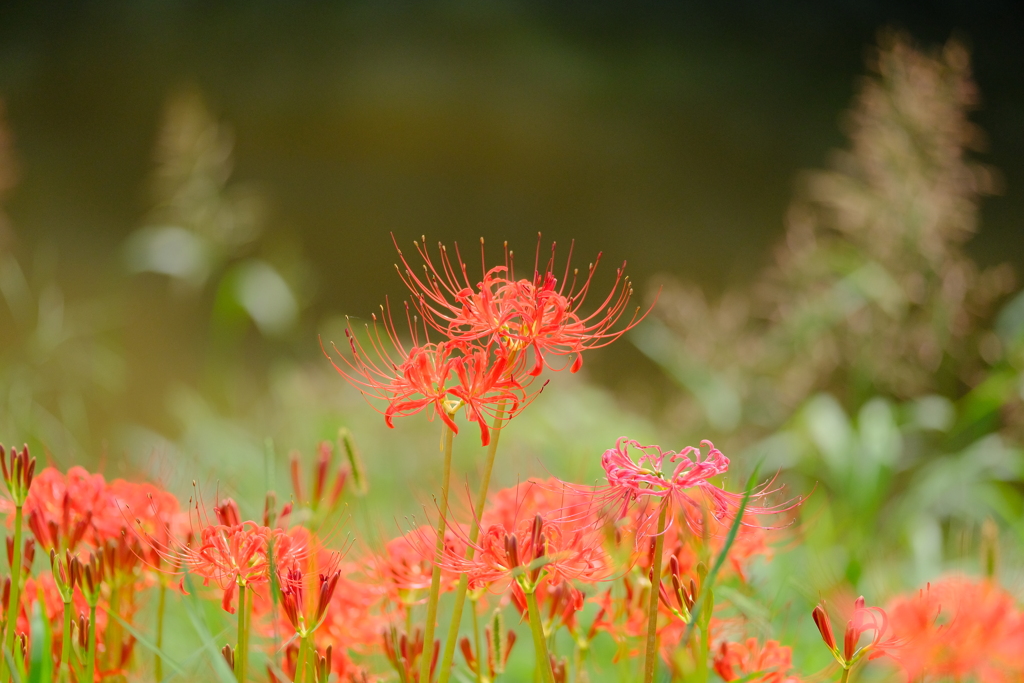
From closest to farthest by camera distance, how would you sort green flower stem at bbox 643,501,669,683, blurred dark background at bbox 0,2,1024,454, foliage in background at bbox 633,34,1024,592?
green flower stem at bbox 643,501,669,683
foliage in background at bbox 633,34,1024,592
blurred dark background at bbox 0,2,1024,454

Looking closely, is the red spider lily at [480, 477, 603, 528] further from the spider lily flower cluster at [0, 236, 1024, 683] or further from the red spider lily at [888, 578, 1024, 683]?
the red spider lily at [888, 578, 1024, 683]

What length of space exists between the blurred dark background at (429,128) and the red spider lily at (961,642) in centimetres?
222

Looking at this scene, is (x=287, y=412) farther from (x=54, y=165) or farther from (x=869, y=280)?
(x=54, y=165)

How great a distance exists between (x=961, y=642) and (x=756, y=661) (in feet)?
0.28

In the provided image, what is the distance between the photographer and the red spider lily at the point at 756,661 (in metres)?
0.32

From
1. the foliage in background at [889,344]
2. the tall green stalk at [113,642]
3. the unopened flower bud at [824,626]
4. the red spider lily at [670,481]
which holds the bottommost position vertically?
the tall green stalk at [113,642]

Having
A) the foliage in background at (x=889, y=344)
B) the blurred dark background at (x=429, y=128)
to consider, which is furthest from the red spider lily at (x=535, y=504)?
the blurred dark background at (x=429, y=128)

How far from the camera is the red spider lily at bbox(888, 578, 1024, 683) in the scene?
0.29 metres

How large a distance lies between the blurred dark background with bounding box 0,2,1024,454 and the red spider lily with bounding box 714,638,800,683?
2.19 meters

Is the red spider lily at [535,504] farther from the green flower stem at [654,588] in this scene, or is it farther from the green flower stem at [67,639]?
the green flower stem at [67,639]

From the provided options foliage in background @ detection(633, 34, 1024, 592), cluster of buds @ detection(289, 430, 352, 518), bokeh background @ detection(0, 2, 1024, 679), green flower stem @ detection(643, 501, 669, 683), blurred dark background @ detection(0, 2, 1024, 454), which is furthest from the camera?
blurred dark background @ detection(0, 2, 1024, 454)

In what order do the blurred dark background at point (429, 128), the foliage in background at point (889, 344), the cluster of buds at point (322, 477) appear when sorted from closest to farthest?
the cluster of buds at point (322, 477) → the foliage in background at point (889, 344) → the blurred dark background at point (429, 128)

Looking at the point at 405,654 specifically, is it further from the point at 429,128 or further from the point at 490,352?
the point at 429,128

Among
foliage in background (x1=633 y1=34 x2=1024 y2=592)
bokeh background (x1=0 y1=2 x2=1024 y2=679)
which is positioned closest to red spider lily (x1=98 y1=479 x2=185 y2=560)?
foliage in background (x1=633 y1=34 x2=1024 y2=592)
